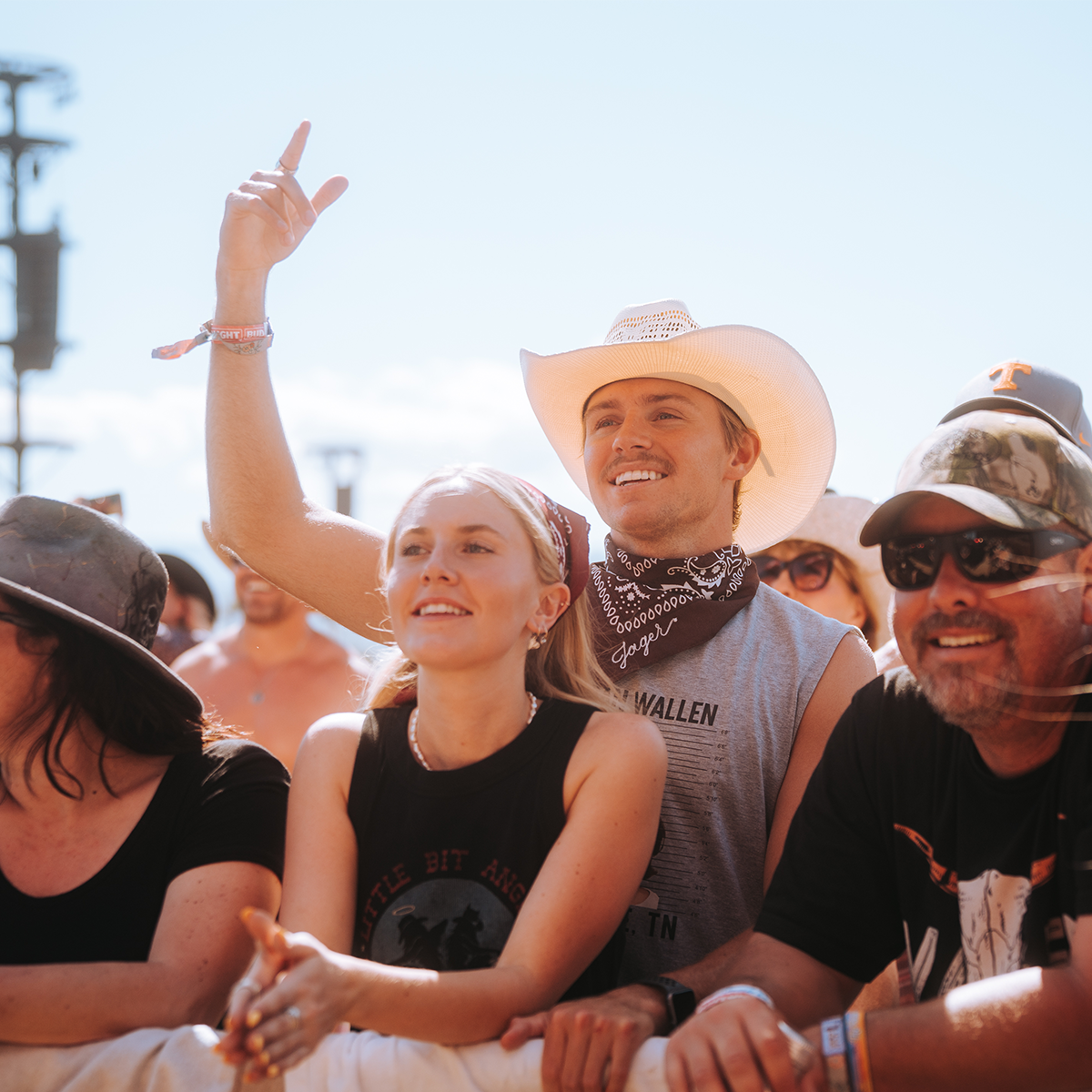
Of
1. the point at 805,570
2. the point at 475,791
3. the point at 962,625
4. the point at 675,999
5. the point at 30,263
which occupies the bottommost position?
the point at 675,999

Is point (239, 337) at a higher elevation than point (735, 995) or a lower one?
higher

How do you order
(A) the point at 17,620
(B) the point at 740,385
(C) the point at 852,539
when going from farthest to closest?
1. (C) the point at 852,539
2. (B) the point at 740,385
3. (A) the point at 17,620

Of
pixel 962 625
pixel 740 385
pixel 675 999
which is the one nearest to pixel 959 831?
pixel 962 625

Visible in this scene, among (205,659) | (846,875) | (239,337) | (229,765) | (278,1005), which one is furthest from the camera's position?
(205,659)

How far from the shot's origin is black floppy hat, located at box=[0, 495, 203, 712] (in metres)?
2.22

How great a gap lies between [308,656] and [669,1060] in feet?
15.1

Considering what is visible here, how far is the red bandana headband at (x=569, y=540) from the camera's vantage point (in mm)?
2514

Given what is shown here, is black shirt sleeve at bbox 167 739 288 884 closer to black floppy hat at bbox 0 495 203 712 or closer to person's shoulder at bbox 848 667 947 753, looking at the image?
black floppy hat at bbox 0 495 203 712

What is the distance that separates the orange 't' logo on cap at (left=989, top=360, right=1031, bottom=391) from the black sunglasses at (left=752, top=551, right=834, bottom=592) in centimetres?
191

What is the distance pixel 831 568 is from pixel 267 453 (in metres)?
2.91

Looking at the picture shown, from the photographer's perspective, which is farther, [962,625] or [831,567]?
[831,567]

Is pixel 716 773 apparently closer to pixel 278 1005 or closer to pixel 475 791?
pixel 475 791

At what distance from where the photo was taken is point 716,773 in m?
2.64

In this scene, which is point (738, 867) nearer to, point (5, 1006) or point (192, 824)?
point (192, 824)
